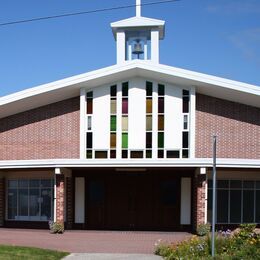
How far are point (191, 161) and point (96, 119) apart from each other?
506 centimetres

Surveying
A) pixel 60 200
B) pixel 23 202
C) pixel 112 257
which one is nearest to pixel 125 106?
pixel 60 200

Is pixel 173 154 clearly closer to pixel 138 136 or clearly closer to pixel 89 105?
pixel 138 136

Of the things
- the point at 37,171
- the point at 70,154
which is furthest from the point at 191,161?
the point at 37,171

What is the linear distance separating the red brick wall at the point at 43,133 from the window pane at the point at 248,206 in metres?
7.55

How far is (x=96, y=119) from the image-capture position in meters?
23.8

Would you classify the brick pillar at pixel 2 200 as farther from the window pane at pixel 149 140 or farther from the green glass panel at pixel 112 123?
the window pane at pixel 149 140

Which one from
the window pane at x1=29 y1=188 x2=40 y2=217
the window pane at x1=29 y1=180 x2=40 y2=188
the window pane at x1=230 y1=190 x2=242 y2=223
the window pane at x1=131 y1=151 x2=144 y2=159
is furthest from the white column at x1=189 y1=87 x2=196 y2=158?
the window pane at x1=29 y1=188 x2=40 y2=217

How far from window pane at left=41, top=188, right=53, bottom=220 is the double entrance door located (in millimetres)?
1872

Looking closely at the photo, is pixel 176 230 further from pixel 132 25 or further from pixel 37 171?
pixel 132 25

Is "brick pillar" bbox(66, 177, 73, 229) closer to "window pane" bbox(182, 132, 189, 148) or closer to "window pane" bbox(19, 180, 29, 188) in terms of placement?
"window pane" bbox(19, 180, 29, 188)

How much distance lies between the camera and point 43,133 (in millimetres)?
24562

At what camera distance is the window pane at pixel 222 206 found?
24031 mm

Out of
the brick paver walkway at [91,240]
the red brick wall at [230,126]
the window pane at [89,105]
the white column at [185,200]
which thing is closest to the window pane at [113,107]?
the window pane at [89,105]

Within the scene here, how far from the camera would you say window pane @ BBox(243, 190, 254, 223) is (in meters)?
24.2
